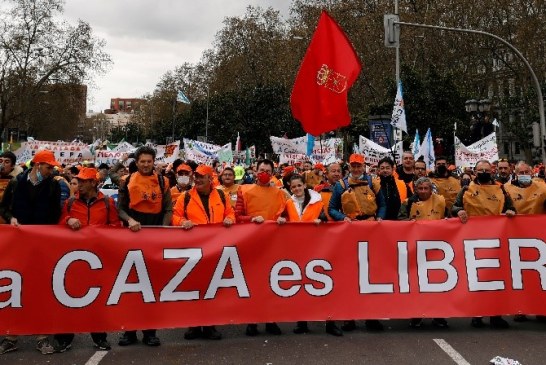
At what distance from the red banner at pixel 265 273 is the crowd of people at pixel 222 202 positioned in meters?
0.18

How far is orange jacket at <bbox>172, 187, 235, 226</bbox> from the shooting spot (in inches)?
235

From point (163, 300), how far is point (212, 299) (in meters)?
0.47

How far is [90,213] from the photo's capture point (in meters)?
5.73

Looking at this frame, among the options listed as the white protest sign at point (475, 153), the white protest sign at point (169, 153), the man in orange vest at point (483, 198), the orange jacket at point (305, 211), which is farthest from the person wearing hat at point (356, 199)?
the white protest sign at point (169, 153)

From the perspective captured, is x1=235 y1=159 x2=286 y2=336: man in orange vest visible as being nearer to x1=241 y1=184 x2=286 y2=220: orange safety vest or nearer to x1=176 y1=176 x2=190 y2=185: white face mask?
x1=241 y1=184 x2=286 y2=220: orange safety vest

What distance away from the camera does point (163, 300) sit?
561 cm

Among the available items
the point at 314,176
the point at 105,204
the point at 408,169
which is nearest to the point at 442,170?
the point at 408,169

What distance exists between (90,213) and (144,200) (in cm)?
54

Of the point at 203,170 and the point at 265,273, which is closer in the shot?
the point at 265,273

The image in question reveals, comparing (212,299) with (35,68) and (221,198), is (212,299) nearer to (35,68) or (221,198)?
(221,198)

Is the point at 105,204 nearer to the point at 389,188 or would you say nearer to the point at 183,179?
the point at 183,179

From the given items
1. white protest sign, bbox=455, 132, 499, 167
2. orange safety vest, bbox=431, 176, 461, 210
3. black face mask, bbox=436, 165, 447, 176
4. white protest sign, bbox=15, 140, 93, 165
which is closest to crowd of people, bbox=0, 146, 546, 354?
orange safety vest, bbox=431, 176, 461, 210

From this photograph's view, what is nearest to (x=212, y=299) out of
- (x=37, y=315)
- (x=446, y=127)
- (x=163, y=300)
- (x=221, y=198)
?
(x=163, y=300)

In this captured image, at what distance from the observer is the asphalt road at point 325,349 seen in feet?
16.9
